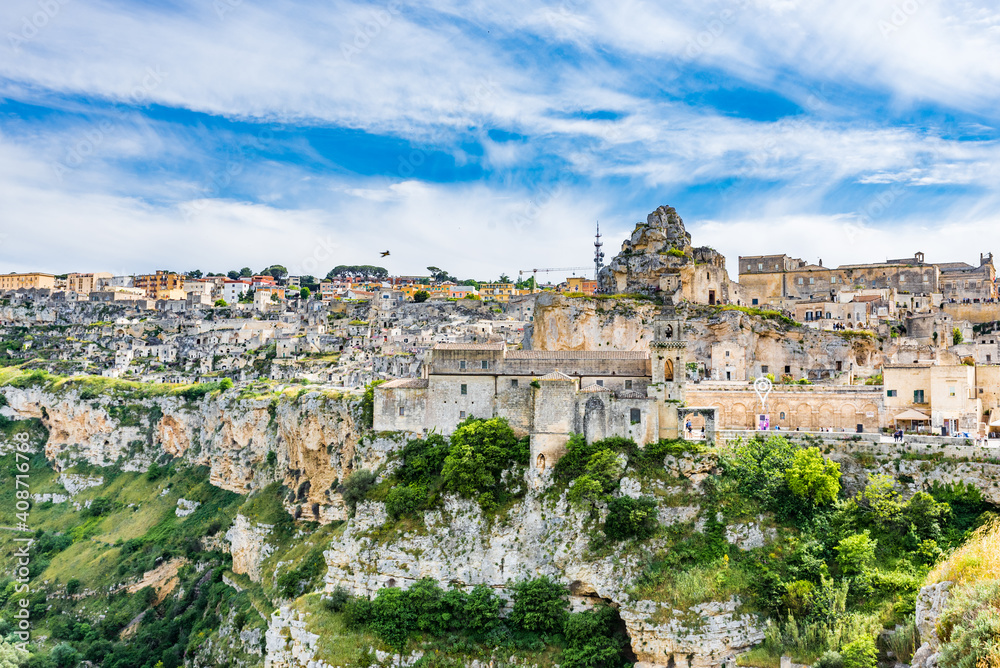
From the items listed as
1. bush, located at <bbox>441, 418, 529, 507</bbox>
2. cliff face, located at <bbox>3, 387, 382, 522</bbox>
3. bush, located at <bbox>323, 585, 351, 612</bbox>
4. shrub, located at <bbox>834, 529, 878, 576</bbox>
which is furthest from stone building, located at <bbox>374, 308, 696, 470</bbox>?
bush, located at <bbox>323, 585, 351, 612</bbox>

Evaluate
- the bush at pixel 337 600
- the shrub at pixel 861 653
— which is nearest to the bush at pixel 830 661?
the shrub at pixel 861 653

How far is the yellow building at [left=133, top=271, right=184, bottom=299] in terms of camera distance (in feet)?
370

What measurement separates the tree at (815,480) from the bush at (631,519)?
18.2 ft

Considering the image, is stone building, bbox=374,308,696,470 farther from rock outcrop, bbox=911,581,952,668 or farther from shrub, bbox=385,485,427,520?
rock outcrop, bbox=911,581,952,668

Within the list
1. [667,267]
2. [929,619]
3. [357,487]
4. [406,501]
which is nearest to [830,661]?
[929,619]

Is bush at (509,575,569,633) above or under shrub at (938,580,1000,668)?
under

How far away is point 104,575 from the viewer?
151 ft

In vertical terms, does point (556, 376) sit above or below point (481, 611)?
above

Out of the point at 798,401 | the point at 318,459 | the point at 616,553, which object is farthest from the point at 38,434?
the point at 798,401

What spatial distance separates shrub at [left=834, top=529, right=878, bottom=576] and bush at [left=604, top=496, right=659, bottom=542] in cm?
668

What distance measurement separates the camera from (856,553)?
25.7 meters

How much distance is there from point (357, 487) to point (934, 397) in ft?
86.1

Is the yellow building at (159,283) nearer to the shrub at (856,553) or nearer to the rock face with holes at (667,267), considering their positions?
the rock face with holes at (667,267)

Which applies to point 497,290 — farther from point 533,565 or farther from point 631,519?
point 631,519
